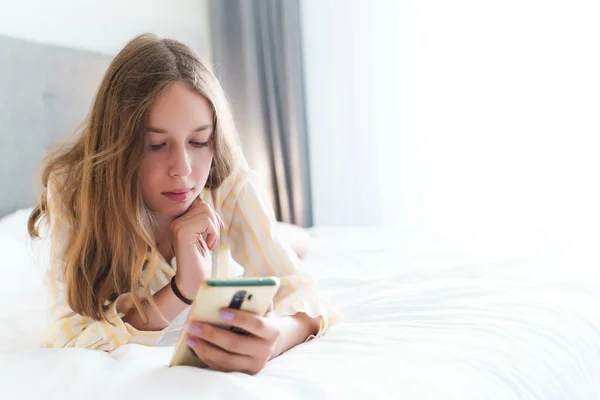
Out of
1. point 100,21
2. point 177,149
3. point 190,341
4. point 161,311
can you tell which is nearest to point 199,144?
point 177,149

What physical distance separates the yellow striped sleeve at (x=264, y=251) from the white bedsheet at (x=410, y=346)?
0.08 m

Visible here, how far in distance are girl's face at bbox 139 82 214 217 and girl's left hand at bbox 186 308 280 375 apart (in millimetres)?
292

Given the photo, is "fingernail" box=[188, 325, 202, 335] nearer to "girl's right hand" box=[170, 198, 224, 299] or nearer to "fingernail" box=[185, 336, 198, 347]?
"fingernail" box=[185, 336, 198, 347]

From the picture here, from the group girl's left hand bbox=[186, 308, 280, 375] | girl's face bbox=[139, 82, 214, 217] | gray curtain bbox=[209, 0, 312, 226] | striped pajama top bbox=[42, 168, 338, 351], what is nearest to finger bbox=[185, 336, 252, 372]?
girl's left hand bbox=[186, 308, 280, 375]

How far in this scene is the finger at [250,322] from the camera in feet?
2.42

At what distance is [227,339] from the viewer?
0.75m

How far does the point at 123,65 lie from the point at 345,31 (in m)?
2.01

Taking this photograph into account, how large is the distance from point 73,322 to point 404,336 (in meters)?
0.51

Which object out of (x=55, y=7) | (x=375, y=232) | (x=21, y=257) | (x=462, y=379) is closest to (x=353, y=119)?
(x=375, y=232)

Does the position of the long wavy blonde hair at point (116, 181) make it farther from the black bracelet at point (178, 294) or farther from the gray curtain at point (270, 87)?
the gray curtain at point (270, 87)

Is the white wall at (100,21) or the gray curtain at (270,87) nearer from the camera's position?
the white wall at (100,21)

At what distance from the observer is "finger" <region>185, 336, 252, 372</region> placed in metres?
0.75

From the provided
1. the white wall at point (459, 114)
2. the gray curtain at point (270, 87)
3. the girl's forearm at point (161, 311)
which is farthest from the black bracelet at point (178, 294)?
the gray curtain at point (270, 87)

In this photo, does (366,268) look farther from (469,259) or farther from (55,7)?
(55,7)
